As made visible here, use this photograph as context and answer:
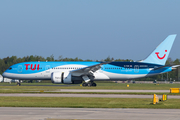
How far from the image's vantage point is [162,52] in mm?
55188

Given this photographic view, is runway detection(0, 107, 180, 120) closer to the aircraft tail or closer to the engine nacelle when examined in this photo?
the engine nacelle

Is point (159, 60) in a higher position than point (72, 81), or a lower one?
higher

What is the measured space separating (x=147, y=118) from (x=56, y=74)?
36213 millimetres

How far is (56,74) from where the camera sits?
1969 inches

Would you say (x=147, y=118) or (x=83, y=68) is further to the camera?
(x=83, y=68)

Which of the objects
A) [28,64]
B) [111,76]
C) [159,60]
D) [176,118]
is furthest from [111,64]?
[176,118]

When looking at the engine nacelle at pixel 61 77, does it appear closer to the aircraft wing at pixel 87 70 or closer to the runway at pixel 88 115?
the aircraft wing at pixel 87 70

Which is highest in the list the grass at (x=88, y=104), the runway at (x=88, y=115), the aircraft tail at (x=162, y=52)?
the aircraft tail at (x=162, y=52)

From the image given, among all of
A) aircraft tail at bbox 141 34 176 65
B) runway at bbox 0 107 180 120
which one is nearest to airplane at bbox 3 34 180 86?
aircraft tail at bbox 141 34 176 65

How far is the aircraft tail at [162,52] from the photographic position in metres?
54.8

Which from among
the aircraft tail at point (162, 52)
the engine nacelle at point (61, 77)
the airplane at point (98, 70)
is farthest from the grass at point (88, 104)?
the aircraft tail at point (162, 52)

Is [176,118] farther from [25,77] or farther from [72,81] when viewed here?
[25,77]

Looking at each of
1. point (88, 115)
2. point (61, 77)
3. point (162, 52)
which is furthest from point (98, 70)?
point (88, 115)

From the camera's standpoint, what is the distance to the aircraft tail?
2156 inches
